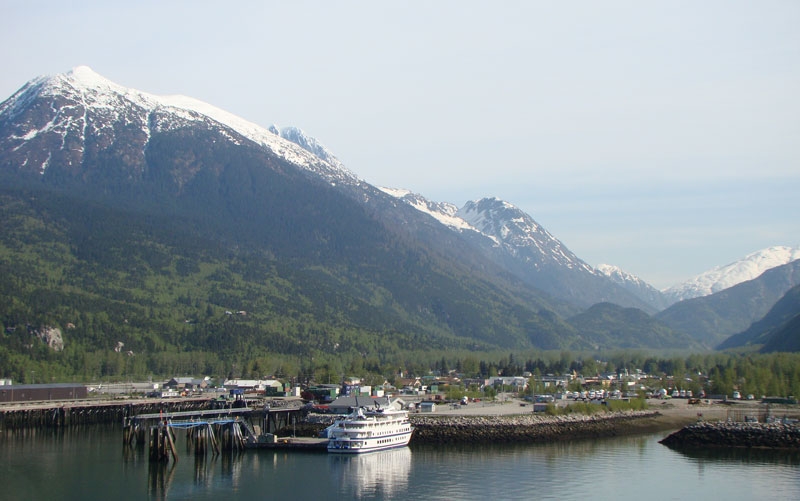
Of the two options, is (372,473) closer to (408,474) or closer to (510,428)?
(408,474)

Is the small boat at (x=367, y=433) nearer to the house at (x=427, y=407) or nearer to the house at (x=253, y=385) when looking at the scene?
the house at (x=427, y=407)

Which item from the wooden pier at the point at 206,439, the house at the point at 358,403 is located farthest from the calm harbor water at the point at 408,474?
the house at the point at 358,403

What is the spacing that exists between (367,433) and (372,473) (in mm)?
12752

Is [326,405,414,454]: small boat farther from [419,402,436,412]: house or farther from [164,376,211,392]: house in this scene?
[164,376,211,392]: house

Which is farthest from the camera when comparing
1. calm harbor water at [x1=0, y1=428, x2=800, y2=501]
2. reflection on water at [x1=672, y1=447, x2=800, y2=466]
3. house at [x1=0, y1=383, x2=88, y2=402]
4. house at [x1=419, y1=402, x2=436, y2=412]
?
house at [x1=0, y1=383, x2=88, y2=402]

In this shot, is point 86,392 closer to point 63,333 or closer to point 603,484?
point 63,333

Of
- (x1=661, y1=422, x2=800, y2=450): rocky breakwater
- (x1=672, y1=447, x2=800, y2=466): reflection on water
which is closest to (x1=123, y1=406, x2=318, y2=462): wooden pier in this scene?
(x1=672, y1=447, x2=800, y2=466): reflection on water

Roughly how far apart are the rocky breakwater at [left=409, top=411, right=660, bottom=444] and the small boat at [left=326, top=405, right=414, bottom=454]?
4.00 meters

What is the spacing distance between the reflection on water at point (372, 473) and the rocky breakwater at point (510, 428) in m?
7.69

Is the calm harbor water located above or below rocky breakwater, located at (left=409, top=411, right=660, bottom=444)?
below

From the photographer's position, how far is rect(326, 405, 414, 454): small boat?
308 feet

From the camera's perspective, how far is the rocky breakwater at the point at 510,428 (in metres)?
104

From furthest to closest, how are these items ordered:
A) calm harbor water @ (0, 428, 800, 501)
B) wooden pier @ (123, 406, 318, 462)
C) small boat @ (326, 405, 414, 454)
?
small boat @ (326, 405, 414, 454) < wooden pier @ (123, 406, 318, 462) < calm harbor water @ (0, 428, 800, 501)

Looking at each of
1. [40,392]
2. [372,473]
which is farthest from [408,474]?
[40,392]
